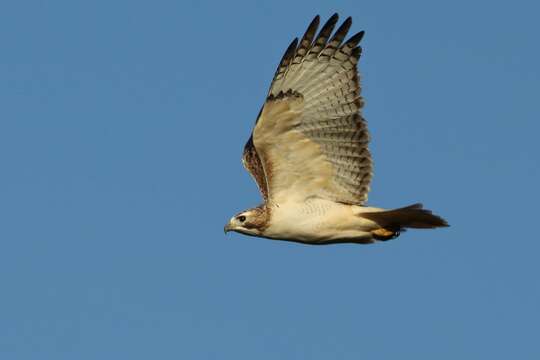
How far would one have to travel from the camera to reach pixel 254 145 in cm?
1139

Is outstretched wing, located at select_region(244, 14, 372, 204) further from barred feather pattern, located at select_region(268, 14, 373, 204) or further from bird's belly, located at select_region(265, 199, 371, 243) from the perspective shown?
bird's belly, located at select_region(265, 199, 371, 243)

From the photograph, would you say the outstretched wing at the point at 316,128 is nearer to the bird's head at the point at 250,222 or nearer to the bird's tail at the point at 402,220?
the bird's head at the point at 250,222

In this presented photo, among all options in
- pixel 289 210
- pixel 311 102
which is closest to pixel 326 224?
pixel 289 210

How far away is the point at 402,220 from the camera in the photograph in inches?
452

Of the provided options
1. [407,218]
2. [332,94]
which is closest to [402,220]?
[407,218]

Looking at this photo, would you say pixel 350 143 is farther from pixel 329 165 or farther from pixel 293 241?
pixel 293 241

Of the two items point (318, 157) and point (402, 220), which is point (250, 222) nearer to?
point (318, 157)

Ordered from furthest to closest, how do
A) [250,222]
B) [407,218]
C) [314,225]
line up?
[250,222]
[314,225]
[407,218]

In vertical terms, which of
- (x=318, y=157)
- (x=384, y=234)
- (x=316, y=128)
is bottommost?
(x=384, y=234)

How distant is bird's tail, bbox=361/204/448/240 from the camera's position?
11.1 m

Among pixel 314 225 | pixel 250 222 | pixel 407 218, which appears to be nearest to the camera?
pixel 407 218

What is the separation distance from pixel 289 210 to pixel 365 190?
0.85 m

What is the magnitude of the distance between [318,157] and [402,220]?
1.09 metres

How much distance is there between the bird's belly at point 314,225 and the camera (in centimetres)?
1157
